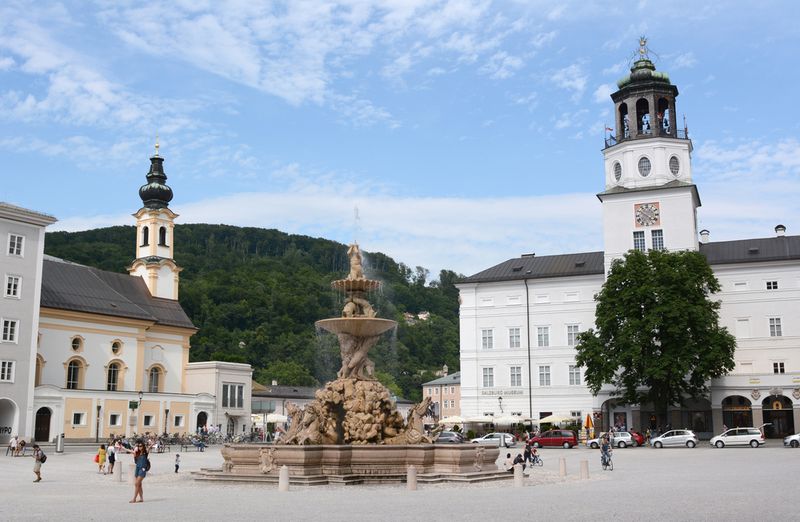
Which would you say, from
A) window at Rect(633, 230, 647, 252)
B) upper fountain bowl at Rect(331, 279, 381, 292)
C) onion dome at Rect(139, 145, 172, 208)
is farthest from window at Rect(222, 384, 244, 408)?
upper fountain bowl at Rect(331, 279, 381, 292)

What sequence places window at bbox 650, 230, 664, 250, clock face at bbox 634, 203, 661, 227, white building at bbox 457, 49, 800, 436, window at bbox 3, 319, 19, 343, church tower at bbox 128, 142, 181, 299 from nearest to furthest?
window at bbox 3, 319, 19, 343 → white building at bbox 457, 49, 800, 436 → window at bbox 650, 230, 664, 250 → clock face at bbox 634, 203, 661, 227 → church tower at bbox 128, 142, 181, 299

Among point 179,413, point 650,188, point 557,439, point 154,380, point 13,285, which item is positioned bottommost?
point 557,439

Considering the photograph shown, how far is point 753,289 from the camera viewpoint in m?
59.5

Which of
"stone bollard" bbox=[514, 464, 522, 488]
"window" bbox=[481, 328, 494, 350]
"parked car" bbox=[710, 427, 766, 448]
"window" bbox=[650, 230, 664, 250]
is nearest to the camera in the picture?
"stone bollard" bbox=[514, 464, 522, 488]

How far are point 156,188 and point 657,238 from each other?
44.3 meters

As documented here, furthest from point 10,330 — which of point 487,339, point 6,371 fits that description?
point 487,339

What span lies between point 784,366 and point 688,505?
45.6 meters

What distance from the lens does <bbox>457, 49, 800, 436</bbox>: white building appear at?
58.0 meters

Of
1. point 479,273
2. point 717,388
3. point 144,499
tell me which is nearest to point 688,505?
point 144,499

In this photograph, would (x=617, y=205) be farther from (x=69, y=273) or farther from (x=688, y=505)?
(x=688, y=505)

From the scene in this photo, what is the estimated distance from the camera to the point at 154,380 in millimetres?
72125

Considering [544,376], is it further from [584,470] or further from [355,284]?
[584,470]

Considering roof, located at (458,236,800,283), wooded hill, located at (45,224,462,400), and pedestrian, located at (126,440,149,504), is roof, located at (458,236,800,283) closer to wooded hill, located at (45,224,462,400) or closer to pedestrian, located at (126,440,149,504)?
wooded hill, located at (45,224,462,400)

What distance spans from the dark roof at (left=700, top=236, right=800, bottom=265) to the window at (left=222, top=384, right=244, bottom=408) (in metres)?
38.6
